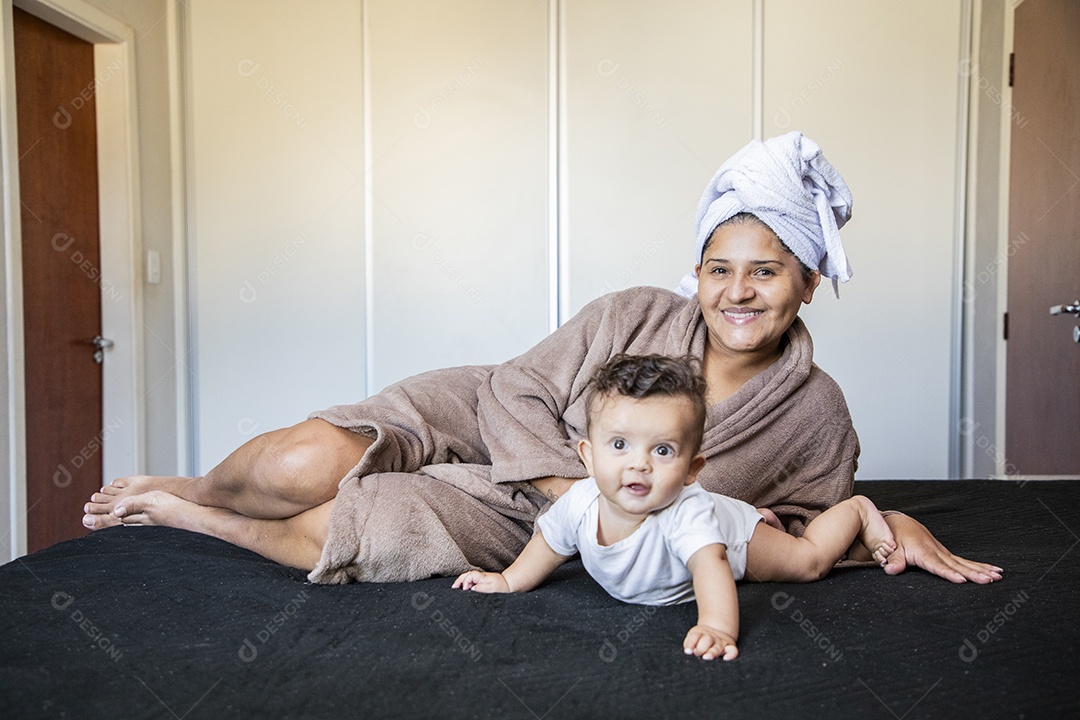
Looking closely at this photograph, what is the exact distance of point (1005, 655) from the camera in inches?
41.5

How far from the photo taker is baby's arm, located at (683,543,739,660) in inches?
42.0

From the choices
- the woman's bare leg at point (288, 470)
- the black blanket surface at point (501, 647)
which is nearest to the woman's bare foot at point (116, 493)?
the woman's bare leg at point (288, 470)

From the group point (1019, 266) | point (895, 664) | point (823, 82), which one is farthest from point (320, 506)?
point (1019, 266)

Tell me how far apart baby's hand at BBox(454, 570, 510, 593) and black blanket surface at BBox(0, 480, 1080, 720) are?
41 mm

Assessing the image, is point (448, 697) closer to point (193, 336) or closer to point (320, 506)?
point (320, 506)

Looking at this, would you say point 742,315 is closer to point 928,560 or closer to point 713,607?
point 928,560

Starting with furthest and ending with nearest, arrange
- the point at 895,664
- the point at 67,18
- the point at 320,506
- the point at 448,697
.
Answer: the point at 67,18 < the point at 320,506 < the point at 895,664 < the point at 448,697

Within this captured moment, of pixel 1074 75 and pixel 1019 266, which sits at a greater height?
pixel 1074 75

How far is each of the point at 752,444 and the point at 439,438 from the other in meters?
0.57

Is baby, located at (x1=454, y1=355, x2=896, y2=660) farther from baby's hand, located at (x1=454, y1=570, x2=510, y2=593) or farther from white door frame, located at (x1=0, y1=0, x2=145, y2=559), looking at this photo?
white door frame, located at (x1=0, y1=0, x2=145, y2=559)

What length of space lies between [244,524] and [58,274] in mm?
1996

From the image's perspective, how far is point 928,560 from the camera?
57.9 inches

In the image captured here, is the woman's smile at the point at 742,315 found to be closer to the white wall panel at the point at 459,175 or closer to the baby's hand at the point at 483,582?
the baby's hand at the point at 483,582

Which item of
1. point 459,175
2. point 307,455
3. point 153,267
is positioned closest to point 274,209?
point 153,267
